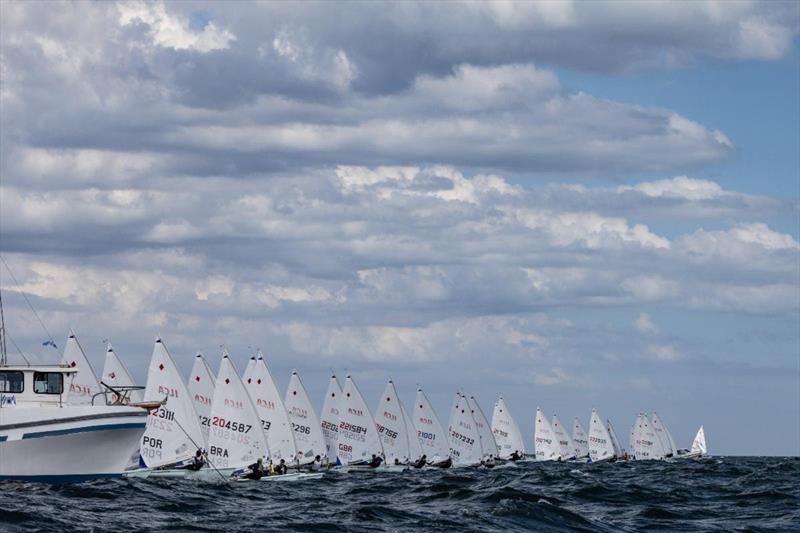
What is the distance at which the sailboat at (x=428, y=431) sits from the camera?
144875 mm

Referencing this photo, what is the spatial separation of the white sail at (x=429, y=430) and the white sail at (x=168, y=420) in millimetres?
53582

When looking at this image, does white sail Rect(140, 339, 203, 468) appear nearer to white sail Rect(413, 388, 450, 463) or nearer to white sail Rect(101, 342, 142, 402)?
white sail Rect(101, 342, 142, 402)

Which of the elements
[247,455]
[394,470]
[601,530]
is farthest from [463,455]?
[601,530]

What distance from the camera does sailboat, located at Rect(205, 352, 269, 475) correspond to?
93.3 meters

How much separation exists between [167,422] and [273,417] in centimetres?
1308

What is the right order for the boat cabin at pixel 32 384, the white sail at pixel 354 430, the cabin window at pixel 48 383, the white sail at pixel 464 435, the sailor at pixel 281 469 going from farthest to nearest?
the white sail at pixel 464 435, the white sail at pixel 354 430, the sailor at pixel 281 469, the cabin window at pixel 48 383, the boat cabin at pixel 32 384

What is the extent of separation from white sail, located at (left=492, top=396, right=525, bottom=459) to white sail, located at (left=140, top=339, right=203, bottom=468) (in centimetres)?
9105

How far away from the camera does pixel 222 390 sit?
94.0m

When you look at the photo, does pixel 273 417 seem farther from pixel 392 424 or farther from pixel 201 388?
pixel 392 424

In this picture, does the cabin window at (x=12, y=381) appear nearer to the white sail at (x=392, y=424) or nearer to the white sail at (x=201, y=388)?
the white sail at (x=201, y=388)

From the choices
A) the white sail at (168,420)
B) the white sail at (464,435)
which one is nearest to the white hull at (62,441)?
the white sail at (168,420)

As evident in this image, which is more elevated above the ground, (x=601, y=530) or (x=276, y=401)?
(x=276, y=401)

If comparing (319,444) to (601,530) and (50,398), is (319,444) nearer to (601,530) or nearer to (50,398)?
(50,398)

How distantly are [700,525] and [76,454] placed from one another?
30.3 metres
